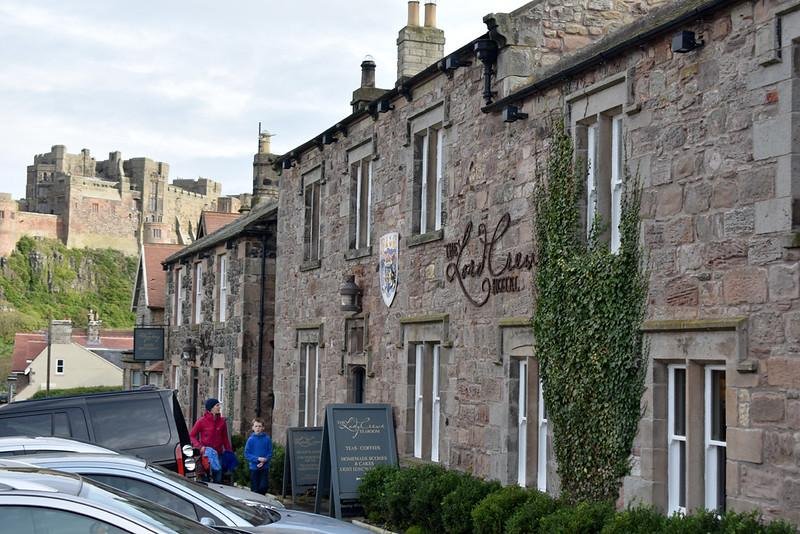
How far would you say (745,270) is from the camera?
10.3 m

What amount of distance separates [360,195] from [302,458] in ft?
15.0

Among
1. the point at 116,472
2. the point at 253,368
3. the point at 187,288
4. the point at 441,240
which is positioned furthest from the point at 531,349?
the point at 187,288

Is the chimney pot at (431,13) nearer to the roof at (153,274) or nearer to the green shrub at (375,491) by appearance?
the green shrub at (375,491)

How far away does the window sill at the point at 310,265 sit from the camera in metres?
22.6

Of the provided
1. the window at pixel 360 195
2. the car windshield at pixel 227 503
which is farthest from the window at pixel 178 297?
the car windshield at pixel 227 503

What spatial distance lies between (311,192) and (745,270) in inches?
562

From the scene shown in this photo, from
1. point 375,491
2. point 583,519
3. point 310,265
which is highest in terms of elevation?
point 310,265

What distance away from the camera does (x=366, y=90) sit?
22.5m

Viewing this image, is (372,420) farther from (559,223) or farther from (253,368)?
(253,368)

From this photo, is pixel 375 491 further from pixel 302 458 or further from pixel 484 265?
pixel 484 265

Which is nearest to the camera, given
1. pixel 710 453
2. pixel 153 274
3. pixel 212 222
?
pixel 710 453

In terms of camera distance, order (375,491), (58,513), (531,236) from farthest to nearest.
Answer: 1. (375,491)
2. (531,236)
3. (58,513)

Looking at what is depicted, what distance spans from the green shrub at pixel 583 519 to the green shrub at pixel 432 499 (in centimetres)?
310

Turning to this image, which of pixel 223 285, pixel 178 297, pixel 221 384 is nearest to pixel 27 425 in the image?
pixel 221 384
